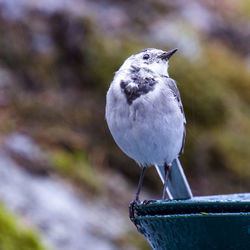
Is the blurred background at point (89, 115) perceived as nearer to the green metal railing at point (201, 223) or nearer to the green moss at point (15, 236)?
the green moss at point (15, 236)

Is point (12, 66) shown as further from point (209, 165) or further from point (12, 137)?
point (209, 165)

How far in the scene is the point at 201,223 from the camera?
2660mm

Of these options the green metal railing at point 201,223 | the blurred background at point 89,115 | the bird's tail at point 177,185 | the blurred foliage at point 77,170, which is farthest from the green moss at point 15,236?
the green metal railing at point 201,223

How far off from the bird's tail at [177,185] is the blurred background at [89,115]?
140 cm

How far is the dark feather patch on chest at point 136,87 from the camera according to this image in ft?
13.4

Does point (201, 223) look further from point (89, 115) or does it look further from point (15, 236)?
point (89, 115)

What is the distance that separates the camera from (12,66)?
796 centimetres

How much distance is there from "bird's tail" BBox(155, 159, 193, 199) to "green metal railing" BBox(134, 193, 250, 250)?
141cm

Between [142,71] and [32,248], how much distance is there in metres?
1.91

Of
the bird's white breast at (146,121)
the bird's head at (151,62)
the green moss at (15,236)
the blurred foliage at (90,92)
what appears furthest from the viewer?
the blurred foliage at (90,92)

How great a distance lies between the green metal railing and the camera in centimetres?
260

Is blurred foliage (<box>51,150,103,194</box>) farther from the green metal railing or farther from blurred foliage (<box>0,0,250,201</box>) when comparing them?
the green metal railing

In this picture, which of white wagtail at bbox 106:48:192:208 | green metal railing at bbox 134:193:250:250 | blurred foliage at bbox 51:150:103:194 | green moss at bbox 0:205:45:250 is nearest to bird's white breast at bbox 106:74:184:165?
white wagtail at bbox 106:48:192:208

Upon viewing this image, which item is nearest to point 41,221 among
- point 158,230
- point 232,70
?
point 158,230
